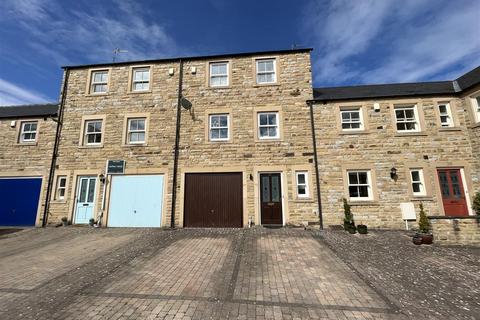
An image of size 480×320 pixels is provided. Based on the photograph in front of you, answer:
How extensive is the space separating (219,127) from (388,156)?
847 centimetres

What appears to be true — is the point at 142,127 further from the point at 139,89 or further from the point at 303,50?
the point at 303,50

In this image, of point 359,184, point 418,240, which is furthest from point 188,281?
point 359,184

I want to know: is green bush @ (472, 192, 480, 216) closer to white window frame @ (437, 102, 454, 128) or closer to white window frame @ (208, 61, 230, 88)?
white window frame @ (437, 102, 454, 128)

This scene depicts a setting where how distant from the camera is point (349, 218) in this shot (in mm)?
9742

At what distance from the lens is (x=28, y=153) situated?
40.0 feet

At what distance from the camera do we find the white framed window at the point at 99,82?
1291 cm

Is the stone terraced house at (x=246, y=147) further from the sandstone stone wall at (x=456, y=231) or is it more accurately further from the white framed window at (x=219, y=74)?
the sandstone stone wall at (x=456, y=231)

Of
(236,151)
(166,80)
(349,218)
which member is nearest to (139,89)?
(166,80)

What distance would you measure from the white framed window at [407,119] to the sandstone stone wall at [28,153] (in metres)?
18.5

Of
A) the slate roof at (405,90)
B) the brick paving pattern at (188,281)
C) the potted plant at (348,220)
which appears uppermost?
the slate roof at (405,90)

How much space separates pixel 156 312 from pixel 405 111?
13262 mm

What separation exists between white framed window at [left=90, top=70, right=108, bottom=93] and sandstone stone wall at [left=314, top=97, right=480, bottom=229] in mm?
12375

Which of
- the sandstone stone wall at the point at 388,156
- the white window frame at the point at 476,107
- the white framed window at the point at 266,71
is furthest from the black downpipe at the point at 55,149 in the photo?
the white window frame at the point at 476,107

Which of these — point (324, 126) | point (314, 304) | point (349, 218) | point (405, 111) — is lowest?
point (314, 304)
